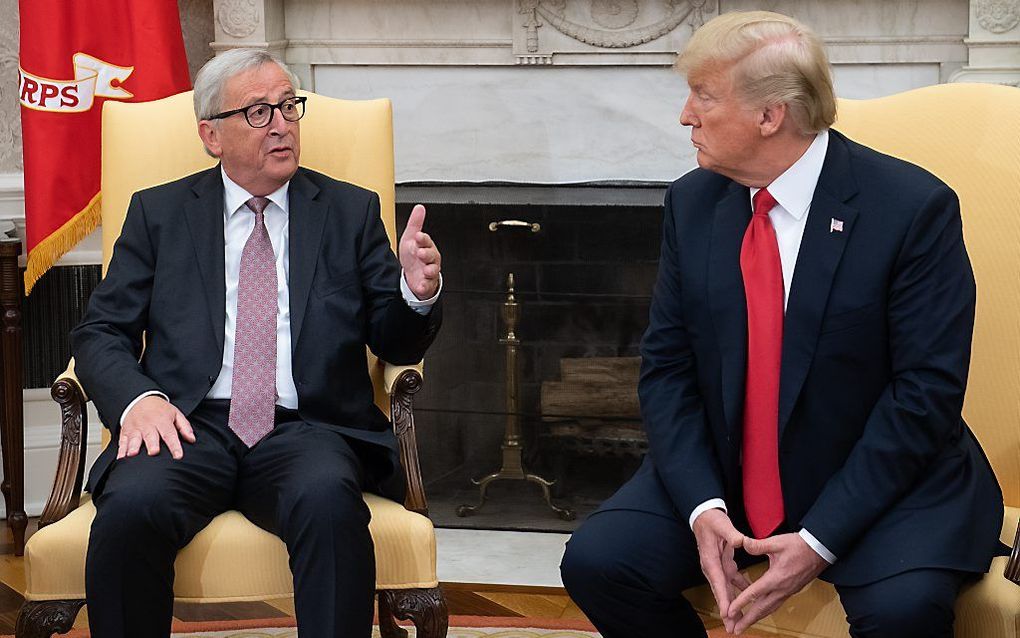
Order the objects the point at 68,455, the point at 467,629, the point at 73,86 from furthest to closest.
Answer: the point at 73,86
the point at 467,629
the point at 68,455

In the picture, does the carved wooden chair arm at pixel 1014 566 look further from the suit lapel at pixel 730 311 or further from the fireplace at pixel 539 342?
the fireplace at pixel 539 342

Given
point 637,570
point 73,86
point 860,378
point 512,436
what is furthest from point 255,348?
point 512,436

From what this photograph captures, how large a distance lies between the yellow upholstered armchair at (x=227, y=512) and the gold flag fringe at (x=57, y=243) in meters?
0.67

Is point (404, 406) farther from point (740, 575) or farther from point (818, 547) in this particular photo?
point (818, 547)

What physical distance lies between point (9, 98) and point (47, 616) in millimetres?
1922

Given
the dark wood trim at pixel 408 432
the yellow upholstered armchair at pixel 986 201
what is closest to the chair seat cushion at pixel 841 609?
the yellow upholstered armchair at pixel 986 201

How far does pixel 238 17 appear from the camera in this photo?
3.86 m

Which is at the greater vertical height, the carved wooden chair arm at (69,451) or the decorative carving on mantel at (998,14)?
the decorative carving on mantel at (998,14)

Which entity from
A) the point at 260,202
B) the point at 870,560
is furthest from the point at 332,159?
the point at 870,560

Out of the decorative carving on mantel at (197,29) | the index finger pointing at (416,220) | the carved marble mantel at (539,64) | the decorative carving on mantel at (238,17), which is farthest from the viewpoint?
the decorative carving on mantel at (197,29)

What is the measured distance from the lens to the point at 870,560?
77.5 inches

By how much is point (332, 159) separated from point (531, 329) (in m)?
1.15

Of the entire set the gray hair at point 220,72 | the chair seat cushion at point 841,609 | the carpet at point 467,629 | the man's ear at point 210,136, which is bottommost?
the carpet at point 467,629

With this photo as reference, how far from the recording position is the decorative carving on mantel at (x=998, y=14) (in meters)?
3.52
